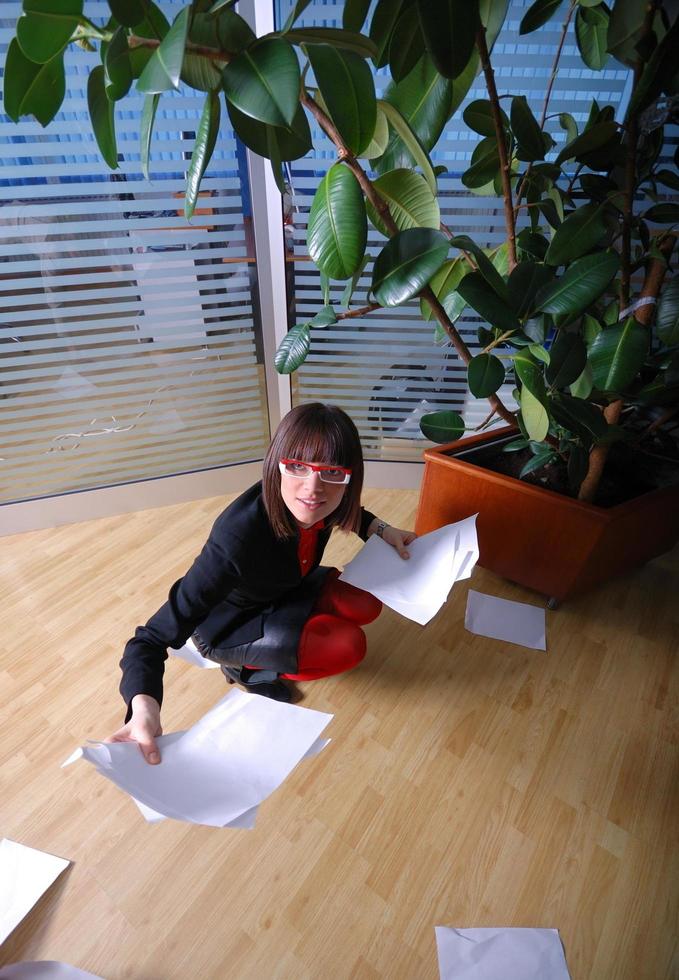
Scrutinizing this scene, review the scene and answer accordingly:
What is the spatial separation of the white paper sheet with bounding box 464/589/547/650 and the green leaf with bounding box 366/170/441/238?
3.02 feet

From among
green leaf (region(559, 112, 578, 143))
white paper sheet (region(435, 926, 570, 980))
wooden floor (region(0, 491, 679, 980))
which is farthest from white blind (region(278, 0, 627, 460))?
white paper sheet (region(435, 926, 570, 980))

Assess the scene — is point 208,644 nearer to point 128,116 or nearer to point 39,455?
point 39,455

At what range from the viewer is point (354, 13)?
2.51ft

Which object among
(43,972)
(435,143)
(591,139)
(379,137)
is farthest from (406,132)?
(43,972)

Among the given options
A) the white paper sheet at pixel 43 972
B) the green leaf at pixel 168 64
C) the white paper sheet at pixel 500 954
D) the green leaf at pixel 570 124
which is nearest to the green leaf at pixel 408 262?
the green leaf at pixel 168 64

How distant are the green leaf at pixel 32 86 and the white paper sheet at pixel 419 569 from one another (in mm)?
884

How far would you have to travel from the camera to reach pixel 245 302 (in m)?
1.54

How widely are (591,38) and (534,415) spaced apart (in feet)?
2.57

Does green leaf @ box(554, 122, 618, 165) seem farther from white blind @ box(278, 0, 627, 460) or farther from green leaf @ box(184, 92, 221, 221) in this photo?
green leaf @ box(184, 92, 221, 221)

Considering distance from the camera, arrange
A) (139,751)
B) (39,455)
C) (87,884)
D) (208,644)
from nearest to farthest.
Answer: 1. (139,751)
2. (87,884)
3. (208,644)
4. (39,455)

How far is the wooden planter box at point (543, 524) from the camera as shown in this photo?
1108mm

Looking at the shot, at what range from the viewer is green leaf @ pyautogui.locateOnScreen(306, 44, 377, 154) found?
547 mm

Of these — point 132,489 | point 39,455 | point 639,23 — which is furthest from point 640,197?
point 39,455

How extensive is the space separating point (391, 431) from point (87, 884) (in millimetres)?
1438
